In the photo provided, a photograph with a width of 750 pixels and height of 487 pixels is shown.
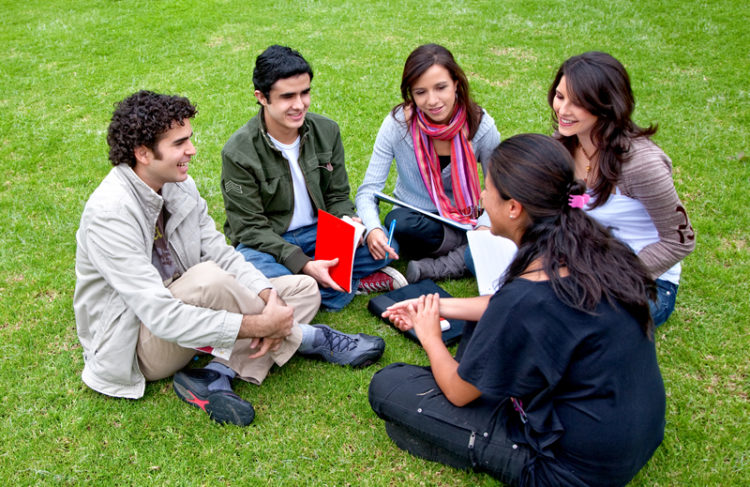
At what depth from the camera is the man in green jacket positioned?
392 centimetres

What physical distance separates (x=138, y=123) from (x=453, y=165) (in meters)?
2.27

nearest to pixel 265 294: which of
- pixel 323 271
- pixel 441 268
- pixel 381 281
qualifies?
pixel 323 271

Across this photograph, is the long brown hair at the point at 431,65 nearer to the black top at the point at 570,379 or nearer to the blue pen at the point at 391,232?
the blue pen at the point at 391,232

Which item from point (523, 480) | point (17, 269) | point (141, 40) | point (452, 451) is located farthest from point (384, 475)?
point (141, 40)

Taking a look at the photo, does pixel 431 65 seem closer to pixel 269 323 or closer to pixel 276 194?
pixel 276 194

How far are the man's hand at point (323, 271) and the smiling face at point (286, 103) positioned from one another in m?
0.97

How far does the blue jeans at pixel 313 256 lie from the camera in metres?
4.05

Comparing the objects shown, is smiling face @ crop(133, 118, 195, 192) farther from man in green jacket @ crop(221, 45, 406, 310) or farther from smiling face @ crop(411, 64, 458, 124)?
smiling face @ crop(411, 64, 458, 124)

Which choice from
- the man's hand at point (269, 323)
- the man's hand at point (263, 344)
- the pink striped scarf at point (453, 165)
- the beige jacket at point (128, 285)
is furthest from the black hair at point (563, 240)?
the pink striped scarf at point (453, 165)

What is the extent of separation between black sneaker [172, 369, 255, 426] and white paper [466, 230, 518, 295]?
1591mm

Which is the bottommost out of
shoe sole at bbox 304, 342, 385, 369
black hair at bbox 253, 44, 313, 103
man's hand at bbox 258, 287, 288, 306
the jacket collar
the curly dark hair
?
shoe sole at bbox 304, 342, 385, 369

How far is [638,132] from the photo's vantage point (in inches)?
135

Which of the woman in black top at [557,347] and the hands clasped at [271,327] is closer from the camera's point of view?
the woman in black top at [557,347]

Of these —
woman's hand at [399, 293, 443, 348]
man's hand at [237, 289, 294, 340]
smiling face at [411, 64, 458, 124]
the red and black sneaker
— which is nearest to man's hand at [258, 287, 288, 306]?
man's hand at [237, 289, 294, 340]
